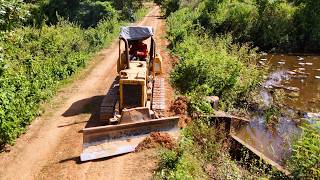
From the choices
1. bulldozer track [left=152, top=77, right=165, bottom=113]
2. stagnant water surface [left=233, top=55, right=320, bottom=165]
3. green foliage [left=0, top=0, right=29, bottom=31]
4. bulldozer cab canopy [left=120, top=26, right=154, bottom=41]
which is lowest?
stagnant water surface [left=233, top=55, right=320, bottom=165]

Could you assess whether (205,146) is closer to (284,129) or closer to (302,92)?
(284,129)

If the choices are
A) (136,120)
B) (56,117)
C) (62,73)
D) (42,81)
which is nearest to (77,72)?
(62,73)

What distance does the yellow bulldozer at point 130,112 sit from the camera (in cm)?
1123

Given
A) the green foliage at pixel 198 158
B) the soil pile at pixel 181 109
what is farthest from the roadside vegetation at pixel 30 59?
the green foliage at pixel 198 158

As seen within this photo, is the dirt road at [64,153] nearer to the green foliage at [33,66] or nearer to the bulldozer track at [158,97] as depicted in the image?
the green foliage at [33,66]

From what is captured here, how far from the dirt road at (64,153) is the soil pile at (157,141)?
22 centimetres

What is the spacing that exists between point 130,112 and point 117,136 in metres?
0.87

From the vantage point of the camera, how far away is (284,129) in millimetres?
16594

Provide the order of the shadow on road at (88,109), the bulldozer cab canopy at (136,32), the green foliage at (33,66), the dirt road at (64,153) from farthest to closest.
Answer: the bulldozer cab canopy at (136,32) < the shadow on road at (88,109) < the green foliage at (33,66) < the dirt road at (64,153)

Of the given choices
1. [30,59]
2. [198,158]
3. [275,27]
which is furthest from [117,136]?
[275,27]

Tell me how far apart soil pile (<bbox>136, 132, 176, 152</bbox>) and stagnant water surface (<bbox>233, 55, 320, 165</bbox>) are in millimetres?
3646

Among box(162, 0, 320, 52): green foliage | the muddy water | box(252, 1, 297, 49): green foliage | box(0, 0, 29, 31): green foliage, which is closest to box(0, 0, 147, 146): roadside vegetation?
box(0, 0, 29, 31): green foliage

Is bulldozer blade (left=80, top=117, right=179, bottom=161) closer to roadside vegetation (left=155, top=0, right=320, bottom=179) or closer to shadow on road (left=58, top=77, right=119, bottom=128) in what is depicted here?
roadside vegetation (left=155, top=0, right=320, bottom=179)

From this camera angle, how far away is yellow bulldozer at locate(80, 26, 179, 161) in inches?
442
